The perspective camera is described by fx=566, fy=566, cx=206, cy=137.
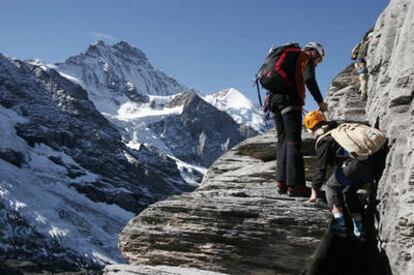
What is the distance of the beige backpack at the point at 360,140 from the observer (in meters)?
11.3

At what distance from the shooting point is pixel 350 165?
1149 cm

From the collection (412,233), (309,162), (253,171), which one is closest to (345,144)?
(412,233)

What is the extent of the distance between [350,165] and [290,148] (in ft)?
5.26

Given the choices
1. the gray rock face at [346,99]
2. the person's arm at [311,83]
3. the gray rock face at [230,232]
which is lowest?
the gray rock face at [230,232]

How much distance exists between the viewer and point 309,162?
14992 mm

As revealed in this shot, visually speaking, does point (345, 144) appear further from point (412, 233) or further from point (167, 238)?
point (167, 238)

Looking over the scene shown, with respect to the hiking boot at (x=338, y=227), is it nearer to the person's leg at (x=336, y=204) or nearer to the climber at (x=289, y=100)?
the person's leg at (x=336, y=204)

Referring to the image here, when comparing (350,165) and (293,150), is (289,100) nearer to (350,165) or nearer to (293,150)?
(293,150)

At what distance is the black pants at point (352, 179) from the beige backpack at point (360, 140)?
0.21 metres

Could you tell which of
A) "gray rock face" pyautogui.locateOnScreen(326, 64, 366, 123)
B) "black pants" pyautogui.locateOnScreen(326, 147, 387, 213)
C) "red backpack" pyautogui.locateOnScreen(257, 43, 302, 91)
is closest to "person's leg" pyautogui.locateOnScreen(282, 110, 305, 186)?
"red backpack" pyautogui.locateOnScreen(257, 43, 302, 91)

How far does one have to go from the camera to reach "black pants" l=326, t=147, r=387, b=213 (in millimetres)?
11461

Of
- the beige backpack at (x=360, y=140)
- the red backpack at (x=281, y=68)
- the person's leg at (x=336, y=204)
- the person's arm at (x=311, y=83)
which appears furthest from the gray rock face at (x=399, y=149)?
the red backpack at (x=281, y=68)

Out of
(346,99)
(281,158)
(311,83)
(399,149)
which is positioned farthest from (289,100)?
(346,99)

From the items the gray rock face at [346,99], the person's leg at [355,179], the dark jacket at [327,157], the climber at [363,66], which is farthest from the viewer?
the climber at [363,66]
